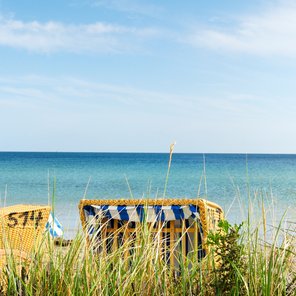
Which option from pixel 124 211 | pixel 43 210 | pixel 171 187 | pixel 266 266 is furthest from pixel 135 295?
pixel 171 187

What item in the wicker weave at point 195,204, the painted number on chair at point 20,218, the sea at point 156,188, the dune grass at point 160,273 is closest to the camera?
the dune grass at point 160,273

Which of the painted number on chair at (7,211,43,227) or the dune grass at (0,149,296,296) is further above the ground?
the dune grass at (0,149,296,296)

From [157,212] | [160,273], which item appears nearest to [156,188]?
[157,212]

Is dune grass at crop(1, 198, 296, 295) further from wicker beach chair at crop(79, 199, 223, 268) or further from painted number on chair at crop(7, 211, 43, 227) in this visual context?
painted number on chair at crop(7, 211, 43, 227)

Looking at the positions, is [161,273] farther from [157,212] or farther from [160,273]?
[157,212]

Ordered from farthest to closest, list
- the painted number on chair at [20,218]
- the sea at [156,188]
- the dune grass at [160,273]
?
the painted number on chair at [20,218] → the sea at [156,188] → the dune grass at [160,273]

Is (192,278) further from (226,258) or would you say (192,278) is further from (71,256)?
(71,256)

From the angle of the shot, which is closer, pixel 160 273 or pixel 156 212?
pixel 160 273

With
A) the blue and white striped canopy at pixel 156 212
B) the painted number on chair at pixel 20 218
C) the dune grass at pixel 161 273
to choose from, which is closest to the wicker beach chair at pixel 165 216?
the blue and white striped canopy at pixel 156 212

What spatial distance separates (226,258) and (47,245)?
79 centimetres

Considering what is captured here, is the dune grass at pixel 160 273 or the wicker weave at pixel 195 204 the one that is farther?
the wicker weave at pixel 195 204

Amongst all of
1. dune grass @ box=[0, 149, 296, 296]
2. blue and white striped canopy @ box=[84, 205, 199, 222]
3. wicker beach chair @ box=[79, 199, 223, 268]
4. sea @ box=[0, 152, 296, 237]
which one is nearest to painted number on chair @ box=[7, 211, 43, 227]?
sea @ box=[0, 152, 296, 237]

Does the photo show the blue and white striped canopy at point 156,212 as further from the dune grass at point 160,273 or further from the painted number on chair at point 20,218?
the dune grass at point 160,273

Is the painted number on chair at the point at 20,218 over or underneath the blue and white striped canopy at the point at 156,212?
underneath
